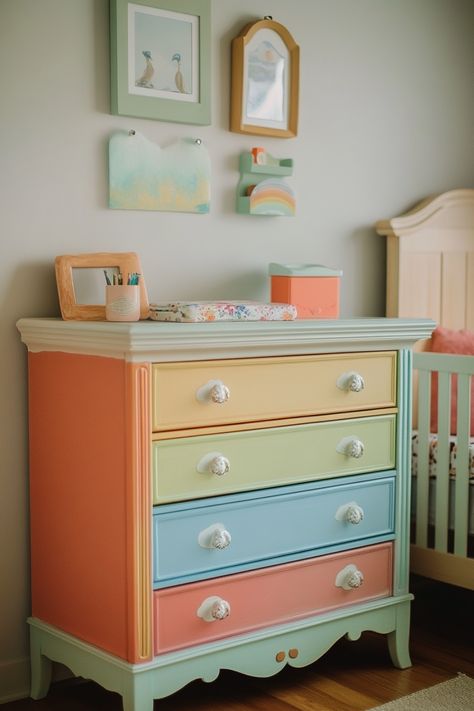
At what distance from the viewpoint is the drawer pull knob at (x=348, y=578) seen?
2.48m

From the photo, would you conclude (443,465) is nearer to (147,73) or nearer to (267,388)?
(267,388)

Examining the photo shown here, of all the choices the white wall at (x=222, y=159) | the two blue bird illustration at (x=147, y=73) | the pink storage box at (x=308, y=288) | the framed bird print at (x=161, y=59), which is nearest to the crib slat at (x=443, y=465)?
the pink storage box at (x=308, y=288)

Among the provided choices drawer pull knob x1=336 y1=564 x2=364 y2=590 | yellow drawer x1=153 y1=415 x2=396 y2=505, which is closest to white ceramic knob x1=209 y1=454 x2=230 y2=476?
yellow drawer x1=153 y1=415 x2=396 y2=505

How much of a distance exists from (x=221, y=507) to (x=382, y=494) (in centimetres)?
53

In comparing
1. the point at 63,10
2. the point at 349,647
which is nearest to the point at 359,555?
the point at 349,647

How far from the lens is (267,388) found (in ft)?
7.56

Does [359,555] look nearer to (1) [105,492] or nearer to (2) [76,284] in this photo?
(1) [105,492]

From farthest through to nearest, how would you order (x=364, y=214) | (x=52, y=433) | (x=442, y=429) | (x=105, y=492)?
(x=364, y=214) < (x=442, y=429) < (x=52, y=433) < (x=105, y=492)

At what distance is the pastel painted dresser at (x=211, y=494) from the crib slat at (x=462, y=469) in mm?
213

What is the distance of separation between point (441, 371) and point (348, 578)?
0.68 m

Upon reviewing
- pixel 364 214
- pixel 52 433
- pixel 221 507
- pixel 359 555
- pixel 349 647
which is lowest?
→ pixel 349 647

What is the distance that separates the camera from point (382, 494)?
101 inches

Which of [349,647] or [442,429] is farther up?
[442,429]

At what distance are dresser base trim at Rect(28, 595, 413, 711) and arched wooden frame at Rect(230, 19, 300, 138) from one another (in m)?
1.37
